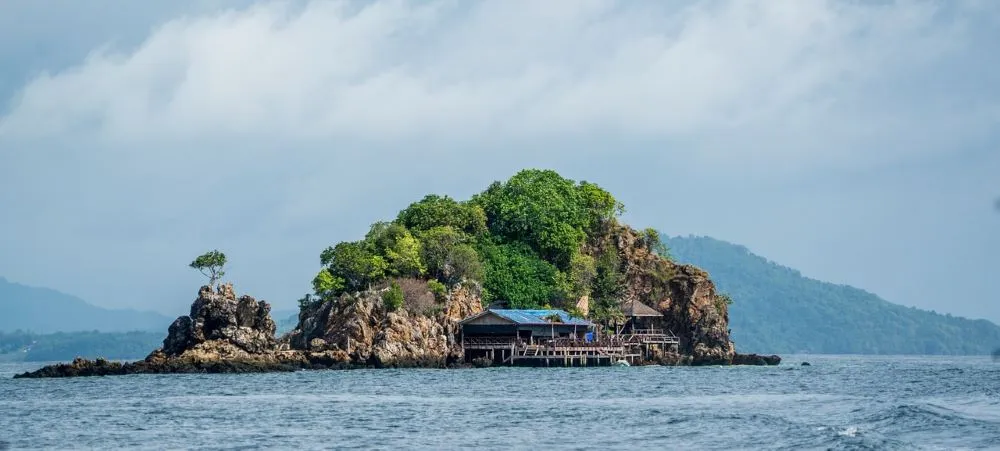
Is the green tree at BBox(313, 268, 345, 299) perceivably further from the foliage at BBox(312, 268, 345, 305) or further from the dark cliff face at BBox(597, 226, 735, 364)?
the dark cliff face at BBox(597, 226, 735, 364)

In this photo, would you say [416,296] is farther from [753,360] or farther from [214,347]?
[753,360]

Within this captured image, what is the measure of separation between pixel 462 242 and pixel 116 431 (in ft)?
193

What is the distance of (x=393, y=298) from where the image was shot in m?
90.6

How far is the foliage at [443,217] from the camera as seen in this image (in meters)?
103

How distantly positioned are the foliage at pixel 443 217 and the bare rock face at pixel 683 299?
13.0 meters

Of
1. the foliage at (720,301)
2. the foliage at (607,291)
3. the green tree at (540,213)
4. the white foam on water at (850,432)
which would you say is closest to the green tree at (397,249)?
the green tree at (540,213)

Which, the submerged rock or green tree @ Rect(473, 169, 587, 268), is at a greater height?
green tree @ Rect(473, 169, 587, 268)

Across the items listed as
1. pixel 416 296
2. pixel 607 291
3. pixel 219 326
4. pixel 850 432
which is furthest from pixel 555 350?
pixel 850 432

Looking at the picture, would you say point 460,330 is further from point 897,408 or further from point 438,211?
point 897,408

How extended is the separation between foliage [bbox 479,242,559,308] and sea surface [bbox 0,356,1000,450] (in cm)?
2662

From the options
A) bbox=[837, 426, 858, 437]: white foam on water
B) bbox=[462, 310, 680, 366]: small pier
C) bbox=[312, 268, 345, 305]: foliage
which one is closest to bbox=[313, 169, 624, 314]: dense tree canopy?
bbox=[312, 268, 345, 305]: foliage

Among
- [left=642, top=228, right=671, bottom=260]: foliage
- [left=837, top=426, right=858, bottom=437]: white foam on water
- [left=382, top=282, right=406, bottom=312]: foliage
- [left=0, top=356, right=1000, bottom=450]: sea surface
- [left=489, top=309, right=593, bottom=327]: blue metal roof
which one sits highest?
[left=642, top=228, right=671, bottom=260]: foliage

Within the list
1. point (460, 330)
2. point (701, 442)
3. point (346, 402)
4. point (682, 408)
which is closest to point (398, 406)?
point (346, 402)

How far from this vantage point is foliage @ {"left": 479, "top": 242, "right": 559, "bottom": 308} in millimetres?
101250
